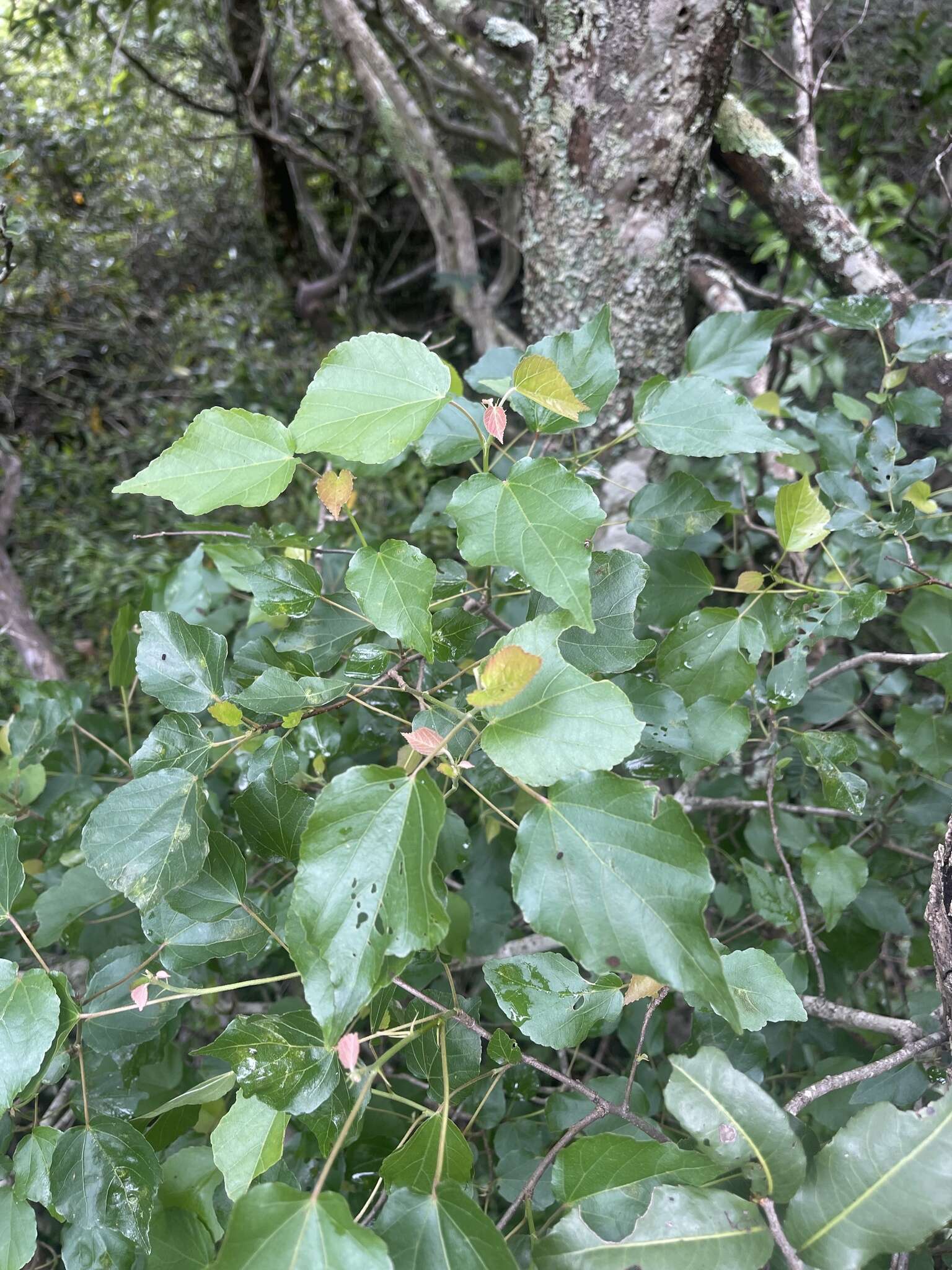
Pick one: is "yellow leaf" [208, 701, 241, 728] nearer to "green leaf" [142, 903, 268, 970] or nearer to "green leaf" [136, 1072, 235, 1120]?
"green leaf" [142, 903, 268, 970]

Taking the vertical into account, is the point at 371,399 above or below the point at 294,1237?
above

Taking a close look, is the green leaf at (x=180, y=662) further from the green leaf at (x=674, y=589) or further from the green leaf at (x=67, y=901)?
the green leaf at (x=674, y=589)

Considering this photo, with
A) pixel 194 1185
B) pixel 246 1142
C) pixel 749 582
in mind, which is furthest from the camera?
pixel 749 582

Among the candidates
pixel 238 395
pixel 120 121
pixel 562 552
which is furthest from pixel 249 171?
pixel 562 552

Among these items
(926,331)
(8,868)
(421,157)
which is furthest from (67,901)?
(421,157)

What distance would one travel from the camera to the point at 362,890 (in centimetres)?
45

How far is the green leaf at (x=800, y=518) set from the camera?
2.22 feet

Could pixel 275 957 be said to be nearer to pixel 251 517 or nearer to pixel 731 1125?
pixel 731 1125

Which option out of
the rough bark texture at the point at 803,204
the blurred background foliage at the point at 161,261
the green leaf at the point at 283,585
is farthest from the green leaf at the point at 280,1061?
the blurred background foliage at the point at 161,261

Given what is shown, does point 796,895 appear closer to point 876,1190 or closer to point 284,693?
point 876,1190

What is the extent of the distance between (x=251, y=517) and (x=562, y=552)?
1794 millimetres

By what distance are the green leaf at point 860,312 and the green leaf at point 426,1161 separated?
3.18ft

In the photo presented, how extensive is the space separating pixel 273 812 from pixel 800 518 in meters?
0.56

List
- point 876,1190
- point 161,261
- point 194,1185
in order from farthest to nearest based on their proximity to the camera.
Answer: point 161,261 < point 194,1185 < point 876,1190
